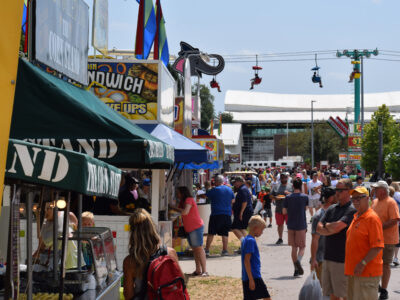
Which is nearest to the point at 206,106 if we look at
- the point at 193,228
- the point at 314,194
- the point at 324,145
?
the point at 324,145

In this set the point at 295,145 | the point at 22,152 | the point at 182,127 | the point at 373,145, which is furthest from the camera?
the point at 295,145

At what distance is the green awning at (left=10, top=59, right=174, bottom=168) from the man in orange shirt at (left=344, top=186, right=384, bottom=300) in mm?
2408

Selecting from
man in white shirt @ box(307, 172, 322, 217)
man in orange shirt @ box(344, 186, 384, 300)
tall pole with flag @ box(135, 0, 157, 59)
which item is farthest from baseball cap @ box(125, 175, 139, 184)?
man in white shirt @ box(307, 172, 322, 217)

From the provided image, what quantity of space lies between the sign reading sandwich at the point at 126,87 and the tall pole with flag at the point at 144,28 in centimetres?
253

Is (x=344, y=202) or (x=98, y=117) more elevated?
(x=98, y=117)

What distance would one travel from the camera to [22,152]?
3643mm

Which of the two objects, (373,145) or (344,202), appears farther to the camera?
(373,145)

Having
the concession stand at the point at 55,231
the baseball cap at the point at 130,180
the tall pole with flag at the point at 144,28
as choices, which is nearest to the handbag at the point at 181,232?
the baseball cap at the point at 130,180

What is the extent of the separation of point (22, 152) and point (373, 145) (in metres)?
54.7

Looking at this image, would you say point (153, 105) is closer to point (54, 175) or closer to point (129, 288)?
point (129, 288)

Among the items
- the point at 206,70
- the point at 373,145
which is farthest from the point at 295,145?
the point at 206,70

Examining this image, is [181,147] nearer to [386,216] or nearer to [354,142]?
[386,216]

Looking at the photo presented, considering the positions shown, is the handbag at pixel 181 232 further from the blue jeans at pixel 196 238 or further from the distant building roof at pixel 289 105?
the distant building roof at pixel 289 105

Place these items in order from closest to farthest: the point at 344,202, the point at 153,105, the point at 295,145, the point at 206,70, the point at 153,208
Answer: the point at 344,202 < the point at 153,208 < the point at 153,105 < the point at 206,70 < the point at 295,145
